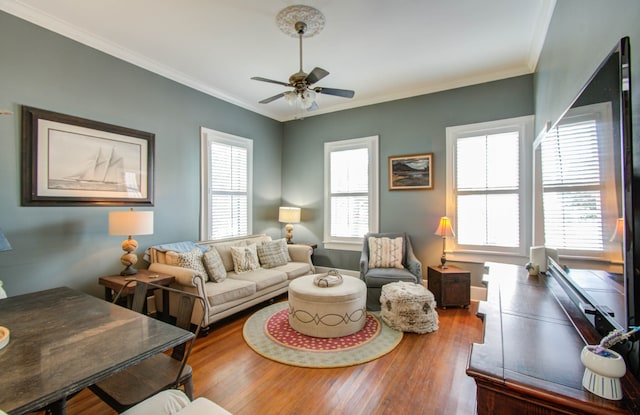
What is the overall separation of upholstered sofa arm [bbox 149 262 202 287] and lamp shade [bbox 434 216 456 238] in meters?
3.08

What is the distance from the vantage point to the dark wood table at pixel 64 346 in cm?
99

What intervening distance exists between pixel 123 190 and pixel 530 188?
195 inches

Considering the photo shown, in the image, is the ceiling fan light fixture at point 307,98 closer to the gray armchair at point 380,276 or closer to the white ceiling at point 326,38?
the white ceiling at point 326,38

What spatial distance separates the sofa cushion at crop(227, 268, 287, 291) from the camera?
11.8ft

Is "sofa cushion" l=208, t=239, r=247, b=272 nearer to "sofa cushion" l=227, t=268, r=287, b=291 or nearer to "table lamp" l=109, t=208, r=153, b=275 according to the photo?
"sofa cushion" l=227, t=268, r=287, b=291

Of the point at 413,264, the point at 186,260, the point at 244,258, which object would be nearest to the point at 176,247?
the point at 186,260

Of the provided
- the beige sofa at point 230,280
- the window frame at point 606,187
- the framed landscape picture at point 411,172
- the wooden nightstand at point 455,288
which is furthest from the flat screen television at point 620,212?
the framed landscape picture at point 411,172

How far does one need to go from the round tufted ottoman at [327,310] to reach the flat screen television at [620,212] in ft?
6.69

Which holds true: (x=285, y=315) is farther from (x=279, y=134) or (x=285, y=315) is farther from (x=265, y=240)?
(x=279, y=134)

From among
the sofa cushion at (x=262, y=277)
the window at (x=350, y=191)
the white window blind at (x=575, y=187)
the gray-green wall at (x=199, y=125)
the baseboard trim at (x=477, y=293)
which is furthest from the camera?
the window at (x=350, y=191)

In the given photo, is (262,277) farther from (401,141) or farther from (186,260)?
(401,141)

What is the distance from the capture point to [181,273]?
2973mm

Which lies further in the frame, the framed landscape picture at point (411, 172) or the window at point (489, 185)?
the framed landscape picture at point (411, 172)

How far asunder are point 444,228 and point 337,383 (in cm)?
253
